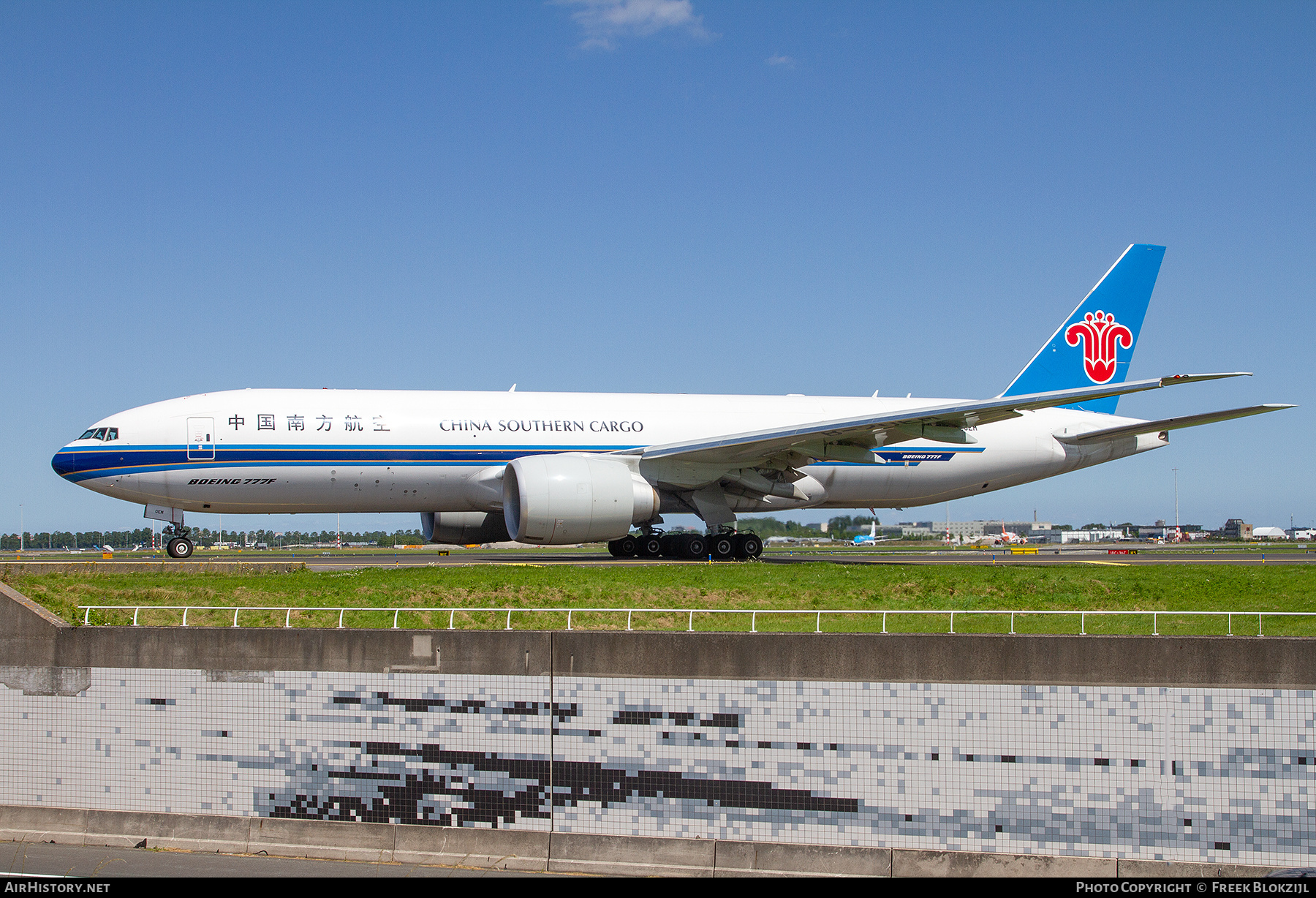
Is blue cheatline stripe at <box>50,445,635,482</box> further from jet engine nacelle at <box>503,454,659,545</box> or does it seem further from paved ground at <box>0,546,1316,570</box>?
jet engine nacelle at <box>503,454,659,545</box>

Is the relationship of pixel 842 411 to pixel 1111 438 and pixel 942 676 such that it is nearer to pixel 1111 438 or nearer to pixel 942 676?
pixel 1111 438

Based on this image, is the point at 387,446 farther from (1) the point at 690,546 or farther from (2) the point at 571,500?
(1) the point at 690,546

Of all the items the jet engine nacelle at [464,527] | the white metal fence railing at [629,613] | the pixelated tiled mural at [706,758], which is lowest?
the pixelated tiled mural at [706,758]

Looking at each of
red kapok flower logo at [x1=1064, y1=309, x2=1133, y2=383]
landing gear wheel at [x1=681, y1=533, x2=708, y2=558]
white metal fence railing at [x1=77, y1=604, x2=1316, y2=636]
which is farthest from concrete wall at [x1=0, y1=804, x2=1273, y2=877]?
red kapok flower logo at [x1=1064, y1=309, x2=1133, y2=383]

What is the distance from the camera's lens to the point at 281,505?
24.9 m

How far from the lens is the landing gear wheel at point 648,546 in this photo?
27.1m

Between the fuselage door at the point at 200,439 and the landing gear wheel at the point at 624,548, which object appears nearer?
the fuselage door at the point at 200,439

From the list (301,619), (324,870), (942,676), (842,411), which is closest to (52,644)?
(301,619)

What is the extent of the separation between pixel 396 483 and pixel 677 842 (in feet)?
53.9

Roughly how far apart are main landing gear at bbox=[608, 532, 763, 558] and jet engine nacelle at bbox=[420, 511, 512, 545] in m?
3.39

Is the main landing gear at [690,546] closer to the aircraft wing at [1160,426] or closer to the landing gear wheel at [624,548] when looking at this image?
the landing gear wheel at [624,548]

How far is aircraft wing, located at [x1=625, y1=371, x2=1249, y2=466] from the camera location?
22828 millimetres

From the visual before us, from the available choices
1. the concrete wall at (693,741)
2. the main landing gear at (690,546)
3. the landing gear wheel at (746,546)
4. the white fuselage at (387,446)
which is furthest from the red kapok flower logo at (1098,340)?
the concrete wall at (693,741)

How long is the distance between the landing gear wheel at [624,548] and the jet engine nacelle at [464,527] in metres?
3.03
